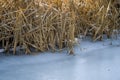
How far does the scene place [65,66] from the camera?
2.70 metres

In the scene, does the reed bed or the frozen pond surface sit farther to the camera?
the reed bed

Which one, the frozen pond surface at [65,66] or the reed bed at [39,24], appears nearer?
the frozen pond surface at [65,66]

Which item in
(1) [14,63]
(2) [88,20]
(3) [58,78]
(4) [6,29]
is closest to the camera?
(3) [58,78]

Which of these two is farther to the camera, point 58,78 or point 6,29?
point 6,29

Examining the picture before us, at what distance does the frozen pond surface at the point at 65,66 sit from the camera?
8.11 ft

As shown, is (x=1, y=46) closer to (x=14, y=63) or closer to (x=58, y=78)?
(x=14, y=63)

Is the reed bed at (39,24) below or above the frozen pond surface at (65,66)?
above

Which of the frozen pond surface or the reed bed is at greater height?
the reed bed

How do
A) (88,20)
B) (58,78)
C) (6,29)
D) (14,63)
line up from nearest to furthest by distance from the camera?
(58,78) → (14,63) → (6,29) → (88,20)

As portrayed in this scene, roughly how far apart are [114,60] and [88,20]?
0.67m

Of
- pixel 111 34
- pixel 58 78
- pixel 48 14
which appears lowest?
pixel 58 78

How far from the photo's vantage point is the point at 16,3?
302cm

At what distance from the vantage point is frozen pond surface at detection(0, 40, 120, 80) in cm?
247

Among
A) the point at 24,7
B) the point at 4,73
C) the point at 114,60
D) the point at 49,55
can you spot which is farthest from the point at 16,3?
the point at 114,60
